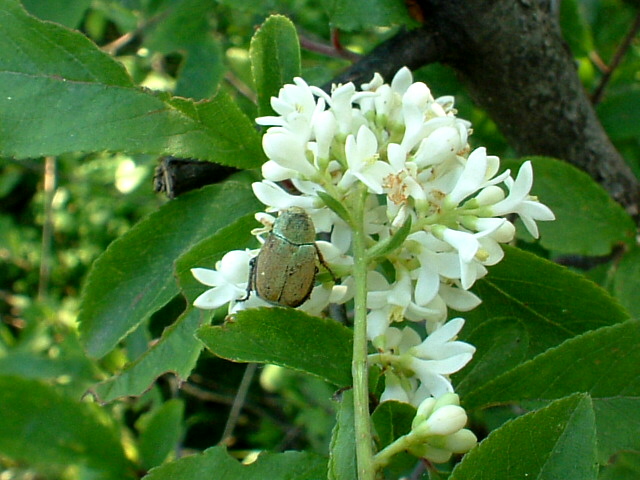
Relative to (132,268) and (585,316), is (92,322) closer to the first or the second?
(132,268)

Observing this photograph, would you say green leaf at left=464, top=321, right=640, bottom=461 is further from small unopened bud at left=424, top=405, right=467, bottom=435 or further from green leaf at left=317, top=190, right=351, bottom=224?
green leaf at left=317, top=190, right=351, bottom=224

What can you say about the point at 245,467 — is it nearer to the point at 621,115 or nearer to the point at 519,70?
the point at 519,70

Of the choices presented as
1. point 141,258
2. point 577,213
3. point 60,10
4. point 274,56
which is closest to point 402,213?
point 274,56

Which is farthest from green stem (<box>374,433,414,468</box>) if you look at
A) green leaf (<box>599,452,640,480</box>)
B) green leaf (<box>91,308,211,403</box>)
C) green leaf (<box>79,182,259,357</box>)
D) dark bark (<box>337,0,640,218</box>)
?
green leaf (<box>599,452,640,480</box>)

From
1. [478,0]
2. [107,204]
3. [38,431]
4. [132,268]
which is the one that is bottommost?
[107,204]

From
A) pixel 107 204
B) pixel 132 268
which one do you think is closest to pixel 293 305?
pixel 132 268
